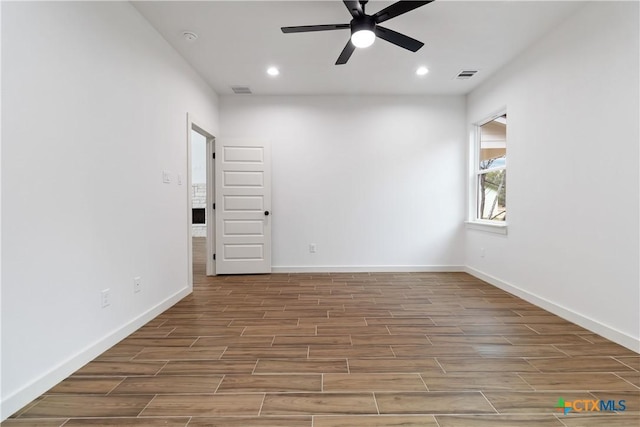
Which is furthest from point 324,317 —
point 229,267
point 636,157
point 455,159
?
point 455,159

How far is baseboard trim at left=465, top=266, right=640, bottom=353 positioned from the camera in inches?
88.3

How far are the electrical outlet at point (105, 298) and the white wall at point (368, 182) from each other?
2.67 metres

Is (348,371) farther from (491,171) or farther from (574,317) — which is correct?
(491,171)

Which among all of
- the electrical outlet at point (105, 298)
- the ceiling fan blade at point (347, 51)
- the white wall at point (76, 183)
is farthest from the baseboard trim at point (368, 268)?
the ceiling fan blade at point (347, 51)

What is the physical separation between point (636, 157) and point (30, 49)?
378 centimetres

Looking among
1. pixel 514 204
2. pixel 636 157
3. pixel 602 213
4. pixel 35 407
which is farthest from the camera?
pixel 514 204

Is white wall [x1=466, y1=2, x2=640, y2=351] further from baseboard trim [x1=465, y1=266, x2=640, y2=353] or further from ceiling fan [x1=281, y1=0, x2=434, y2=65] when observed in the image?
ceiling fan [x1=281, y1=0, x2=434, y2=65]

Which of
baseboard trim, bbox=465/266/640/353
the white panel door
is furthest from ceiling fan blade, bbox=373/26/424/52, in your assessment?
baseboard trim, bbox=465/266/640/353

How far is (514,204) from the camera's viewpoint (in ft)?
11.8

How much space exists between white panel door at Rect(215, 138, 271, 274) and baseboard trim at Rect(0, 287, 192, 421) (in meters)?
1.82

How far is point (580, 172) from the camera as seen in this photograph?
2.68 meters

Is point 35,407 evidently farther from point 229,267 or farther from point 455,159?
point 455,159

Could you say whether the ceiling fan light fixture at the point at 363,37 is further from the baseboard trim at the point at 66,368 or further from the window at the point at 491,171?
the baseboard trim at the point at 66,368

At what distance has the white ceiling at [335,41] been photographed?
104 inches
